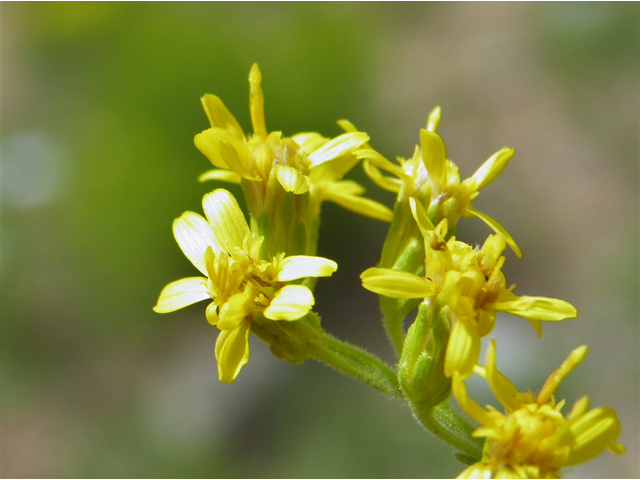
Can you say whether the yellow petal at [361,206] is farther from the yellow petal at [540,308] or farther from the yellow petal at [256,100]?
the yellow petal at [540,308]

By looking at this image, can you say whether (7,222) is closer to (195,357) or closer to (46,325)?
(46,325)

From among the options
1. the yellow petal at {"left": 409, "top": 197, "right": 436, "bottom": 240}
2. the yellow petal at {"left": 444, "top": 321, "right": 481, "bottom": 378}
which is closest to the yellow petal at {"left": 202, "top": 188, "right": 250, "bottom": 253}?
the yellow petal at {"left": 409, "top": 197, "right": 436, "bottom": 240}

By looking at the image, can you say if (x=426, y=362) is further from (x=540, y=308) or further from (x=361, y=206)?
(x=361, y=206)

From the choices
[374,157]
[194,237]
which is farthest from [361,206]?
[194,237]

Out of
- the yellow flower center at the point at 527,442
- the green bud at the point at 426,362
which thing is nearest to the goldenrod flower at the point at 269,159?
the green bud at the point at 426,362

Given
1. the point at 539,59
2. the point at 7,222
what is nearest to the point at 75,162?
the point at 7,222

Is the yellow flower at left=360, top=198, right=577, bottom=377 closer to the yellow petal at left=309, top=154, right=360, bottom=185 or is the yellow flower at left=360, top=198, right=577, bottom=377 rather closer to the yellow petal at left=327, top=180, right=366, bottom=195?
the yellow petal at left=309, top=154, right=360, bottom=185
